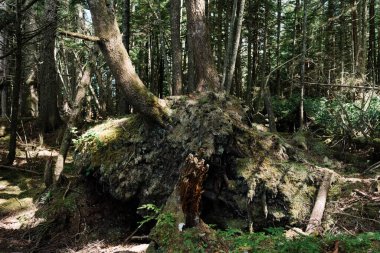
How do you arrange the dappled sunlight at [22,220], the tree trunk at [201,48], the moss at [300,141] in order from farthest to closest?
the moss at [300,141]
the tree trunk at [201,48]
the dappled sunlight at [22,220]

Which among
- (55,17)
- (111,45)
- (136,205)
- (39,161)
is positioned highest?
(55,17)

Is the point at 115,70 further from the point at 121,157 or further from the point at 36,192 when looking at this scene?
the point at 36,192

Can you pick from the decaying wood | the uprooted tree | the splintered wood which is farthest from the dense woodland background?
the splintered wood

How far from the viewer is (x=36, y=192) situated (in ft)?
27.1

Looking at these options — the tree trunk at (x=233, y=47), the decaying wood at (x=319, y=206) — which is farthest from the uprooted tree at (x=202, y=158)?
the tree trunk at (x=233, y=47)

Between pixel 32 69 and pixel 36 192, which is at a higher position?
pixel 32 69

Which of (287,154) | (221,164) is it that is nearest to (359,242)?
(221,164)

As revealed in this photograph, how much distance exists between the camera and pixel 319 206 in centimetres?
621

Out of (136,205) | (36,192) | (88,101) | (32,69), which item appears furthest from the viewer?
(88,101)

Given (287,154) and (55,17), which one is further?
(55,17)

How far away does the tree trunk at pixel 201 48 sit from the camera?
825 centimetres

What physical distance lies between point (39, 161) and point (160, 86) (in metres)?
10.9

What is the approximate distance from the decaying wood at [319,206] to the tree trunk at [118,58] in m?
3.47

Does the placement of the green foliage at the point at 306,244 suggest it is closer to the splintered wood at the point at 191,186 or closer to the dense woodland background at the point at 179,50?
the splintered wood at the point at 191,186
